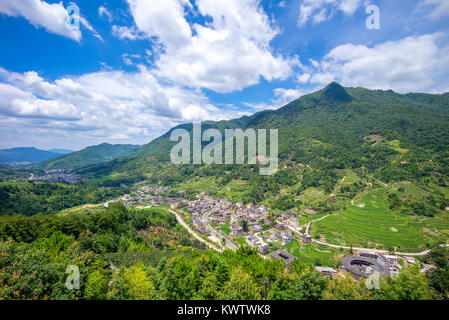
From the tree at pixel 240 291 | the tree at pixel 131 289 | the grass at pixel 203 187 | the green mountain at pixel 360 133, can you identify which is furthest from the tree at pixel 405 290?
the grass at pixel 203 187

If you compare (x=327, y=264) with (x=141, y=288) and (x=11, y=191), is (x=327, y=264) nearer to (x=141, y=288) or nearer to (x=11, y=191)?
(x=141, y=288)

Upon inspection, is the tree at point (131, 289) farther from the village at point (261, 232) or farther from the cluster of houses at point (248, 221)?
the cluster of houses at point (248, 221)

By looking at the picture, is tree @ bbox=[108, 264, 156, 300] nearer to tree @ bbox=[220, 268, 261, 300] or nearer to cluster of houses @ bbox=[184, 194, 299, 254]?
tree @ bbox=[220, 268, 261, 300]

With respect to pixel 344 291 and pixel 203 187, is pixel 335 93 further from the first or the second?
pixel 344 291

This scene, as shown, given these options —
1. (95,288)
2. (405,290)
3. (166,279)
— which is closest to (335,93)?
(405,290)
